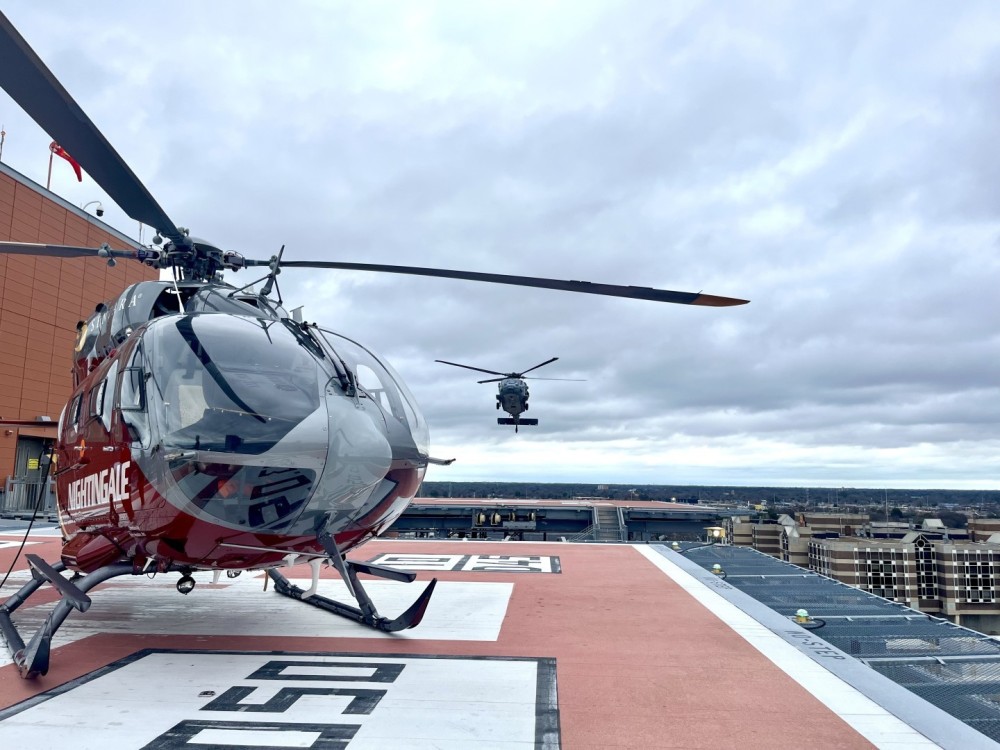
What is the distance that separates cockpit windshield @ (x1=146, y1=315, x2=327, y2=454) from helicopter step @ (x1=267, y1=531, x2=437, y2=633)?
1306 millimetres

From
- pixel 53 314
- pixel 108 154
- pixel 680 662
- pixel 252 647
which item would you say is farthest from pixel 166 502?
pixel 53 314

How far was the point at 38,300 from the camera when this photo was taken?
3338 cm

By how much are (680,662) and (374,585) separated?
643 cm

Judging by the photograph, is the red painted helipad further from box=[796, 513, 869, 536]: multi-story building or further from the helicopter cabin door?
box=[796, 513, 869, 536]: multi-story building

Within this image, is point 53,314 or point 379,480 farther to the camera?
point 53,314

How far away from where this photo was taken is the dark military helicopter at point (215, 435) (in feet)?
19.3

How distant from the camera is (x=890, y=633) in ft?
26.6

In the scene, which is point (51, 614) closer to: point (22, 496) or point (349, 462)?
point (349, 462)

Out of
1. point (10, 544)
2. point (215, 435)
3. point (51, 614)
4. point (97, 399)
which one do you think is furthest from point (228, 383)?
point (10, 544)

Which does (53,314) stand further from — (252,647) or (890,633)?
(890,633)

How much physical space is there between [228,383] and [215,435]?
0.51 metres

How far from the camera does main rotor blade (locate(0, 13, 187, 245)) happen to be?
14.1 ft

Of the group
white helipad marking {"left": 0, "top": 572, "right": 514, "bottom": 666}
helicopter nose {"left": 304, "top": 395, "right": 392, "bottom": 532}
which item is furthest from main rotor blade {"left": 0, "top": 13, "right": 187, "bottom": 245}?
white helipad marking {"left": 0, "top": 572, "right": 514, "bottom": 666}

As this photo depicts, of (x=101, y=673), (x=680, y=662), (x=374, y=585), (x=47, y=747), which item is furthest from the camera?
(x=374, y=585)
